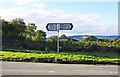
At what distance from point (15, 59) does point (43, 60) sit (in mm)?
1588

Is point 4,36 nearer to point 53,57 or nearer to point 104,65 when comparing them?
point 53,57

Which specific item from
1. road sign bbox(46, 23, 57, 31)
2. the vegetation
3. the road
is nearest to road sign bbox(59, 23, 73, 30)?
road sign bbox(46, 23, 57, 31)

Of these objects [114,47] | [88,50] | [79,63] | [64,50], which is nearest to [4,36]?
→ [64,50]

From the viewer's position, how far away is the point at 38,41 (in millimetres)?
25484

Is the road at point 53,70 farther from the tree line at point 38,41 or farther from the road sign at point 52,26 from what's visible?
the tree line at point 38,41

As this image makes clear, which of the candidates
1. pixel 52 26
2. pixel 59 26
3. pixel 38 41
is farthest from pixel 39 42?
pixel 59 26

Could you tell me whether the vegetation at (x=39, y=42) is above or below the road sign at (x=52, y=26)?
below

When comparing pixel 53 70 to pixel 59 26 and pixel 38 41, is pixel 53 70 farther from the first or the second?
pixel 38 41

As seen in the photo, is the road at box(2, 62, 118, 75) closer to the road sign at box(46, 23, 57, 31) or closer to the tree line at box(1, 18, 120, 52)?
the road sign at box(46, 23, 57, 31)

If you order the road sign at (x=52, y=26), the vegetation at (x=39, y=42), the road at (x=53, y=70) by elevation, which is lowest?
the road at (x=53, y=70)

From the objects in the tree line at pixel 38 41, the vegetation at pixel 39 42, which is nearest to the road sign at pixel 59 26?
the vegetation at pixel 39 42

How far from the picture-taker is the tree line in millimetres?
24812

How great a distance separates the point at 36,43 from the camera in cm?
2530

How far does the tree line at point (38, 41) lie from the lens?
81.4ft
